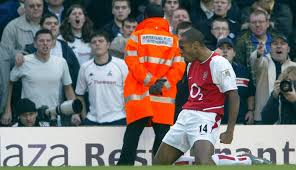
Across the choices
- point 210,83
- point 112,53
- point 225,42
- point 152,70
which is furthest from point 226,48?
point 210,83

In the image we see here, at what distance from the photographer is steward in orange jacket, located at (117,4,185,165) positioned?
1273cm

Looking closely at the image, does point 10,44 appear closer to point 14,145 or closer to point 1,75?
point 1,75

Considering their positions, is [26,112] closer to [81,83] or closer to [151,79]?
[81,83]

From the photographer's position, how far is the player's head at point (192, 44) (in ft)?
36.8

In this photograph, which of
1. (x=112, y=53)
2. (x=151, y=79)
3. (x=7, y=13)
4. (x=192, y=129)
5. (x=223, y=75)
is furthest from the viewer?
(x=7, y=13)

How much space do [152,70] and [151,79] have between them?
0.52 ft

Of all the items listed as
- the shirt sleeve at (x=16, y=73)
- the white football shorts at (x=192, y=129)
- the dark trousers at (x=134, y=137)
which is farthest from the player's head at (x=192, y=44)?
the shirt sleeve at (x=16, y=73)

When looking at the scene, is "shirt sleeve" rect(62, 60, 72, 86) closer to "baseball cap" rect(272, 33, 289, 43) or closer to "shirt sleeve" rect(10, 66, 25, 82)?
"shirt sleeve" rect(10, 66, 25, 82)

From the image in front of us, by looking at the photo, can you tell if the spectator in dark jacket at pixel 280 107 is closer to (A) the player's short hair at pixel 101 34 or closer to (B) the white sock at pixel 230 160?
(A) the player's short hair at pixel 101 34

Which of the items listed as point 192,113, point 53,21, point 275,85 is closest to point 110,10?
point 53,21

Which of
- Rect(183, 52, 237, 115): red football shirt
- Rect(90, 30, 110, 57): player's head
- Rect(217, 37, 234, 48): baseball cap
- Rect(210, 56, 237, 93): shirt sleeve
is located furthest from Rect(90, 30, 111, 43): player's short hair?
Rect(210, 56, 237, 93): shirt sleeve

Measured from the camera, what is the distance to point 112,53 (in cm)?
1498

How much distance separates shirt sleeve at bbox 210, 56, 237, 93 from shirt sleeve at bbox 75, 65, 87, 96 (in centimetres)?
342

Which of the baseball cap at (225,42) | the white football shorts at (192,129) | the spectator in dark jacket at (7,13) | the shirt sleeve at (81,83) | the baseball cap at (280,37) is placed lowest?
the white football shorts at (192,129)
